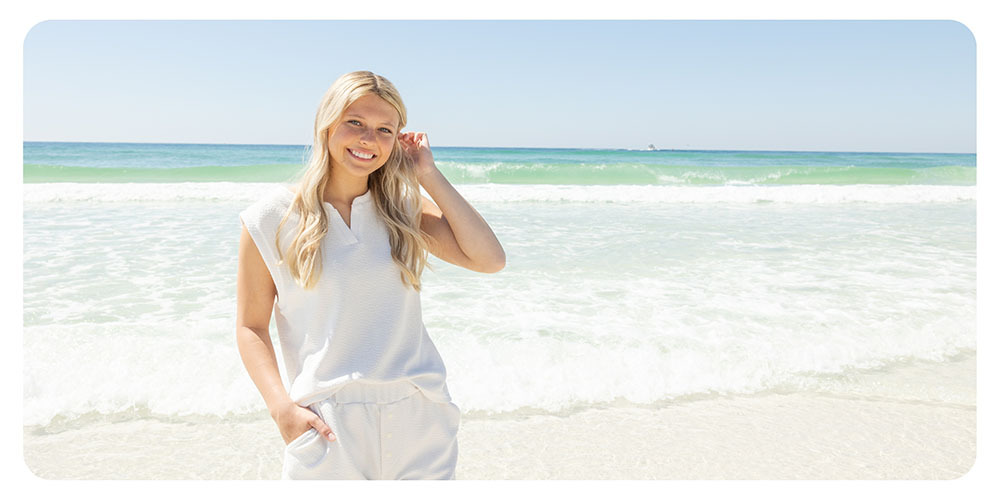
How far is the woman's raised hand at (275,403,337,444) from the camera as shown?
69.2 inches

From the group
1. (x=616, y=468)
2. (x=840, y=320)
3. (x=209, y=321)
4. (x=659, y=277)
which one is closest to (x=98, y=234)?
(x=209, y=321)

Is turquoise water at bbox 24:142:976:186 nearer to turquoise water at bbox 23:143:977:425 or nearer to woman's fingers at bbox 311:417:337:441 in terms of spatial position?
turquoise water at bbox 23:143:977:425

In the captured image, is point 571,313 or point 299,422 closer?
point 299,422

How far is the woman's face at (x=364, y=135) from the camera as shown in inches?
70.1

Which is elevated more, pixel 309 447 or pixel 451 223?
pixel 451 223

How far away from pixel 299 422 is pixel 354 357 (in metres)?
0.22

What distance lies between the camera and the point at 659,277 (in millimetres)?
6535

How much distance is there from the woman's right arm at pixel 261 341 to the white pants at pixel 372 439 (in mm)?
40

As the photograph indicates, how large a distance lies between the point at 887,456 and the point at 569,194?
42.2ft

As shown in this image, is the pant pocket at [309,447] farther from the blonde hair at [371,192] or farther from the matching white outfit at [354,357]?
the blonde hair at [371,192]

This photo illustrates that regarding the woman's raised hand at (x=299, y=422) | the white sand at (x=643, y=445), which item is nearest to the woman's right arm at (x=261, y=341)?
the woman's raised hand at (x=299, y=422)

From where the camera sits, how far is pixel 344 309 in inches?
70.1

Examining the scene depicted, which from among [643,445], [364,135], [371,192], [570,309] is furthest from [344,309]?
[570,309]

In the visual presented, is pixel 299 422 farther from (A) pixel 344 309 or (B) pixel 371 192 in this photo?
(B) pixel 371 192
